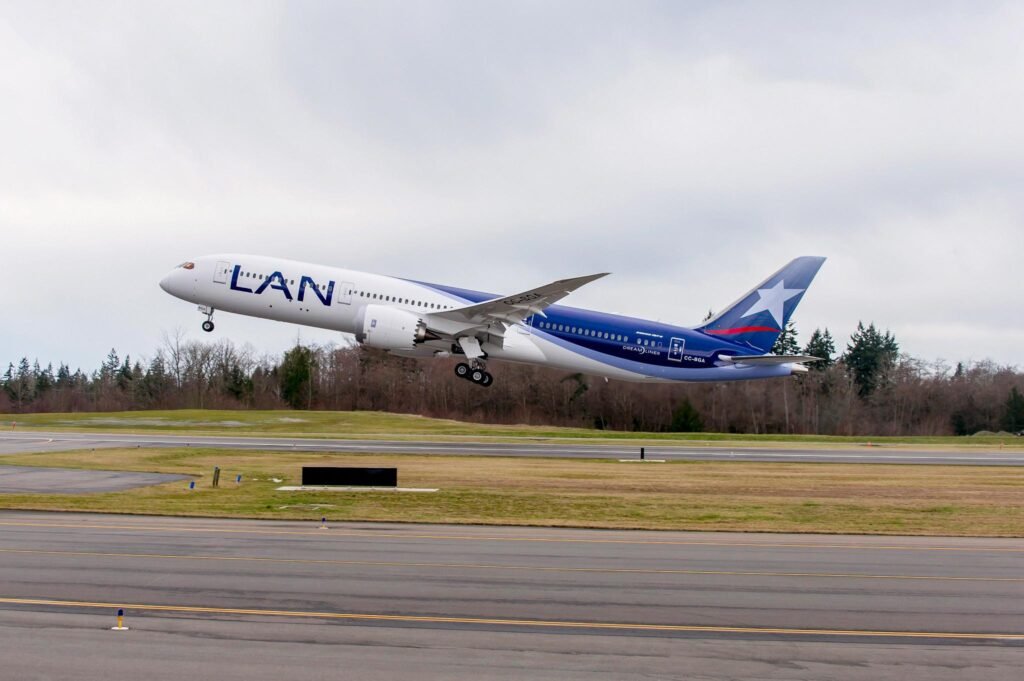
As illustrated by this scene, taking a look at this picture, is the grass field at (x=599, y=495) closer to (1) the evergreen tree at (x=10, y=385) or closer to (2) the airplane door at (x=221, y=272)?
(2) the airplane door at (x=221, y=272)

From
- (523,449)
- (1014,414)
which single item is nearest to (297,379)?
(523,449)

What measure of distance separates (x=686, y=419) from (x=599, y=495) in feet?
178

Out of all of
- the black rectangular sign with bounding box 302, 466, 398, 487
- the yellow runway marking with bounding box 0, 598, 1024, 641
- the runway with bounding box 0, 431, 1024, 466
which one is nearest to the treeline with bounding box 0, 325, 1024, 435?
the runway with bounding box 0, 431, 1024, 466

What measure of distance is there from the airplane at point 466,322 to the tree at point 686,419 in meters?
37.1

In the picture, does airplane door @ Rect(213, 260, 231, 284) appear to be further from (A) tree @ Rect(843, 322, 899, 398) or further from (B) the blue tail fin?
(A) tree @ Rect(843, 322, 899, 398)

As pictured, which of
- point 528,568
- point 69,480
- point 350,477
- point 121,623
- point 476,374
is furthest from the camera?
point 476,374

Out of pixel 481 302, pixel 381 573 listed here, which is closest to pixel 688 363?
pixel 481 302

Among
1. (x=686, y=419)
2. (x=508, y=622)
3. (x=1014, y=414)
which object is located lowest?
(x=508, y=622)

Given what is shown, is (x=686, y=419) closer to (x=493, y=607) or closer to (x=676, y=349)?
(x=676, y=349)

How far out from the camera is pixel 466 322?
4209 cm

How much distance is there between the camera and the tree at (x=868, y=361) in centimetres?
11986

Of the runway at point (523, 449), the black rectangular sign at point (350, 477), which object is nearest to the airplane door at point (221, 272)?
the runway at point (523, 449)

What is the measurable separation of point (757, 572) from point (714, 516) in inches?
374

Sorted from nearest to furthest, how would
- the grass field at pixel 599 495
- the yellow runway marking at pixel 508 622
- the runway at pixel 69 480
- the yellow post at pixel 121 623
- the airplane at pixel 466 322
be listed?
the yellow post at pixel 121 623, the yellow runway marking at pixel 508 622, the grass field at pixel 599 495, the runway at pixel 69 480, the airplane at pixel 466 322
